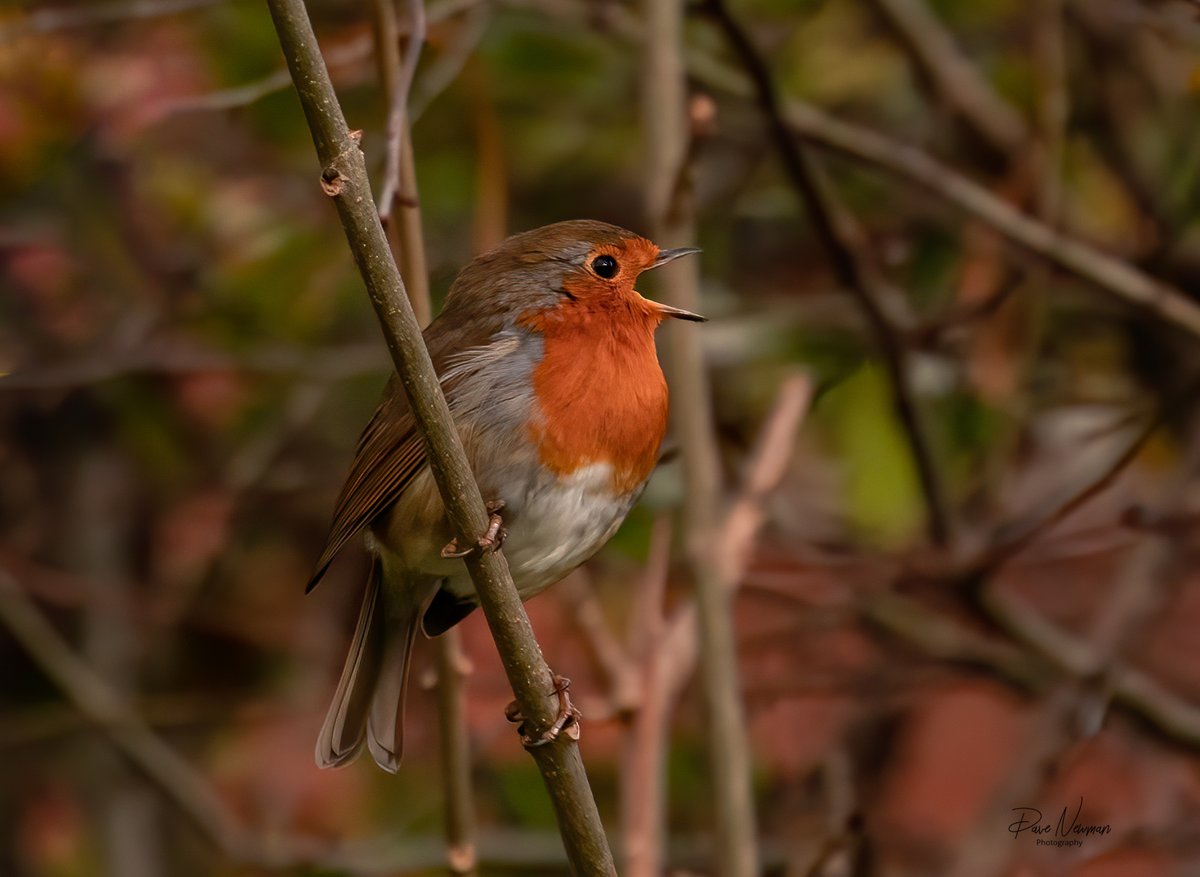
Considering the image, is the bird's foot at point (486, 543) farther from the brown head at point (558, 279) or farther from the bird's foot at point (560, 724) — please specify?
the brown head at point (558, 279)

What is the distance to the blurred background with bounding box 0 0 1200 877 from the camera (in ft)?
13.0

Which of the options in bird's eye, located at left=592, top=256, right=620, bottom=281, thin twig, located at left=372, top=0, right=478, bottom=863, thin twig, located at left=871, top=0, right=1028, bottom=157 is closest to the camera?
thin twig, located at left=372, top=0, right=478, bottom=863

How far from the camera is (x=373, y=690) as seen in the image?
2.72m

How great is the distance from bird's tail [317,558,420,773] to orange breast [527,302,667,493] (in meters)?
0.51

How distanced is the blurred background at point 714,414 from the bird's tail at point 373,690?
3.65 feet

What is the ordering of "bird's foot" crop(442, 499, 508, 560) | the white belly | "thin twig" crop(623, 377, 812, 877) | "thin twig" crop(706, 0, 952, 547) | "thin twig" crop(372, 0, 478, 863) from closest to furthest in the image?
"bird's foot" crop(442, 499, 508, 560), the white belly, "thin twig" crop(372, 0, 478, 863), "thin twig" crop(623, 377, 812, 877), "thin twig" crop(706, 0, 952, 547)

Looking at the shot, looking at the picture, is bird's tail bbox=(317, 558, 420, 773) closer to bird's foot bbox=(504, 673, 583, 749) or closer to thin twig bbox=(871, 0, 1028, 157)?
bird's foot bbox=(504, 673, 583, 749)

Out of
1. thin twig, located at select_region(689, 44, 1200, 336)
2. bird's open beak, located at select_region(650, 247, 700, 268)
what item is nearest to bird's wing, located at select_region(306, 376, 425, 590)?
bird's open beak, located at select_region(650, 247, 700, 268)

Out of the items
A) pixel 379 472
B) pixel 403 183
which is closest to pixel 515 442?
pixel 379 472

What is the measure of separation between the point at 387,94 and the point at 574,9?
1.61 metres

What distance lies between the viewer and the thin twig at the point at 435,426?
1.65 meters

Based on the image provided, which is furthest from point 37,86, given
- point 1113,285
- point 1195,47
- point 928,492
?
point 1195,47

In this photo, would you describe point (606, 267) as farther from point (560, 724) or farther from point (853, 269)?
point (853, 269)

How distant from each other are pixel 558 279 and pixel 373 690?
31.3 inches
